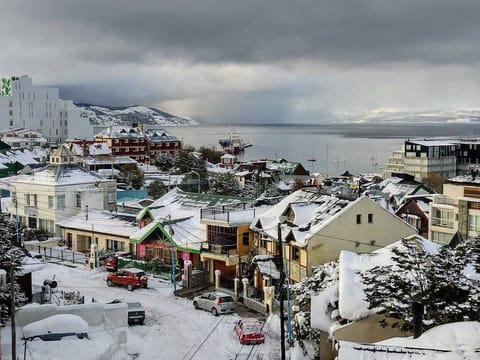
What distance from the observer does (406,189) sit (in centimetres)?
6269

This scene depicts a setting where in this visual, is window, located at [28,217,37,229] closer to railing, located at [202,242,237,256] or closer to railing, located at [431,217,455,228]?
railing, located at [202,242,237,256]

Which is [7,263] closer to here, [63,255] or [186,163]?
[63,255]

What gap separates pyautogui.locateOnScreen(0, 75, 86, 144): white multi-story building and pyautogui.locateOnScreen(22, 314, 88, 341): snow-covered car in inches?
4786

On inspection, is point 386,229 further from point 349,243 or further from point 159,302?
point 159,302

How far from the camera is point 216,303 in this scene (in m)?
27.8

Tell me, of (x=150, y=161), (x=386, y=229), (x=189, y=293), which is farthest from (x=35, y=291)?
(x=150, y=161)

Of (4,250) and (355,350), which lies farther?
(4,250)

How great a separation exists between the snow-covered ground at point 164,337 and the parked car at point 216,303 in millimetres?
281

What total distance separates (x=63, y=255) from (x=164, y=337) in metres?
16.5

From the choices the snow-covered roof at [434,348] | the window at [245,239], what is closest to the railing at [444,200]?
the window at [245,239]

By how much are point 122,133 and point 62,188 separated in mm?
61923

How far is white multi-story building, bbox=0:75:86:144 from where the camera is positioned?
13701 centimetres

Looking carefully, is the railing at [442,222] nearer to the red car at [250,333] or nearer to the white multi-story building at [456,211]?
the white multi-story building at [456,211]

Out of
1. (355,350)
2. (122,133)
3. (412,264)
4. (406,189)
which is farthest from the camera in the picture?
(122,133)
